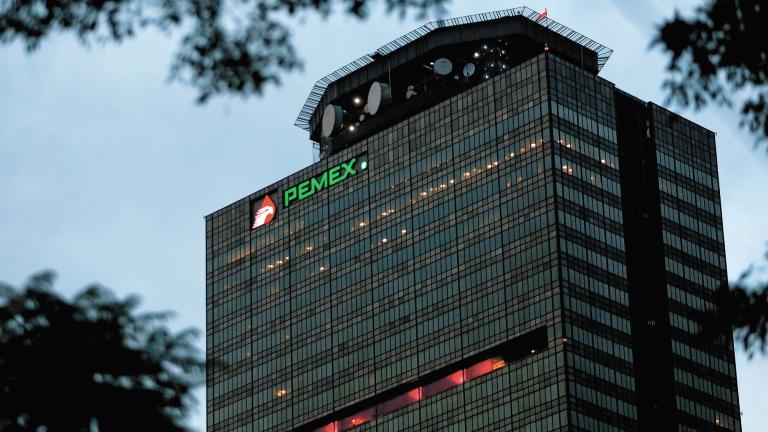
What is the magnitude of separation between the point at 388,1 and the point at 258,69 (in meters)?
1.95

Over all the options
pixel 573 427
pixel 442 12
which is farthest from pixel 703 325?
pixel 573 427

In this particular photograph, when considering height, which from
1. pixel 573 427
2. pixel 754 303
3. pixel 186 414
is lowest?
pixel 186 414

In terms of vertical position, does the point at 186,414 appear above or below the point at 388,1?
below

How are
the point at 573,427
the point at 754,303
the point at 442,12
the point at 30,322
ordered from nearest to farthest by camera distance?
the point at 30,322
the point at 442,12
the point at 754,303
the point at 573,427

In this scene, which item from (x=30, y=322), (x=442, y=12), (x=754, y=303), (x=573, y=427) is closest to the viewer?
(x=30, y=322)

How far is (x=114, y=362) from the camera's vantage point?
24828 mm

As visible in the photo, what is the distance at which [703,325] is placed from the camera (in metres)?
27.3

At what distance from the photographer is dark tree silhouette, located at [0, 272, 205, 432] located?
2450 cm

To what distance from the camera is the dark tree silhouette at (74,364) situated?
24.5m

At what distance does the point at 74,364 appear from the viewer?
24.6 m

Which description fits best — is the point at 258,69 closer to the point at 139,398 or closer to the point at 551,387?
the point at 139,398

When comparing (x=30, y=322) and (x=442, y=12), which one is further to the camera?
(x=442, y=12)

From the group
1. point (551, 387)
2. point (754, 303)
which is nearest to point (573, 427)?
point (551, 387)

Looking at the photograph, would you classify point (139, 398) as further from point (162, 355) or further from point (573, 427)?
point (573, 427)
